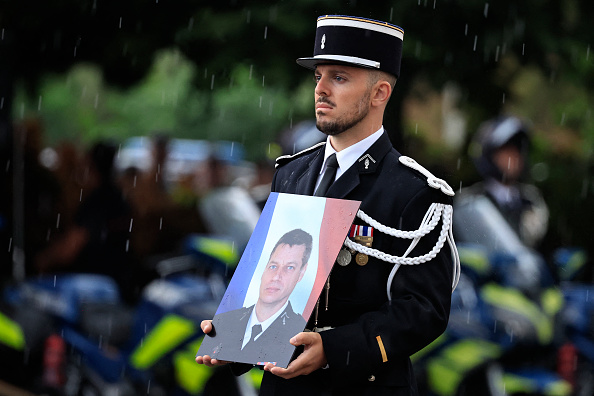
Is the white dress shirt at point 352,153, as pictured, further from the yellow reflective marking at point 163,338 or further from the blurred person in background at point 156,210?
the blurred person in background at point 156,210

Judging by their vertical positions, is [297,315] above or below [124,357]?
above

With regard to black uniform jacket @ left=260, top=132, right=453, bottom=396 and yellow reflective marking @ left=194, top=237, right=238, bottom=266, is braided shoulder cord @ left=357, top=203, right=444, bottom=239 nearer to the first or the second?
black uniform jacket @ left=260, top=132, right=453, bottom=396

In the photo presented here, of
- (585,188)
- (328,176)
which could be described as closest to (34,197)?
(585,188)

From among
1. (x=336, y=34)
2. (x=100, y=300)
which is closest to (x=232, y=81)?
(x=100, y=300)

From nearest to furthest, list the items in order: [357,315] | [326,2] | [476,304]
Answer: [357,315], [326,2], [476,304]

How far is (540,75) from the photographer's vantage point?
6387mm

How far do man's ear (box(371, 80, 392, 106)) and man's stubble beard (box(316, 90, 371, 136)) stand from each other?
0.13ft

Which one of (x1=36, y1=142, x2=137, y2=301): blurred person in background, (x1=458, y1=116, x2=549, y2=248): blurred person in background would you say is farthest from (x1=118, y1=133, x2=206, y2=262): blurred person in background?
(x1=458, y1=116, x2=549, y2=248): blurred person in background

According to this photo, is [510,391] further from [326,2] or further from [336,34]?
[336,34]

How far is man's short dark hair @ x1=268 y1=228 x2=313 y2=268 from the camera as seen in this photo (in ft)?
8.17

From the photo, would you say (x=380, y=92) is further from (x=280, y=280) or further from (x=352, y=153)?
(x=280, y=280)

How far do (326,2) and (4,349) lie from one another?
10.6ft

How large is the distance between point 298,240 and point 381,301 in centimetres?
28

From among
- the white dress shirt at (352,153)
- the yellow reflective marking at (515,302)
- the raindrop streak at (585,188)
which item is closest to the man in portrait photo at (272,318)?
the white dress shirt at (352,153)
